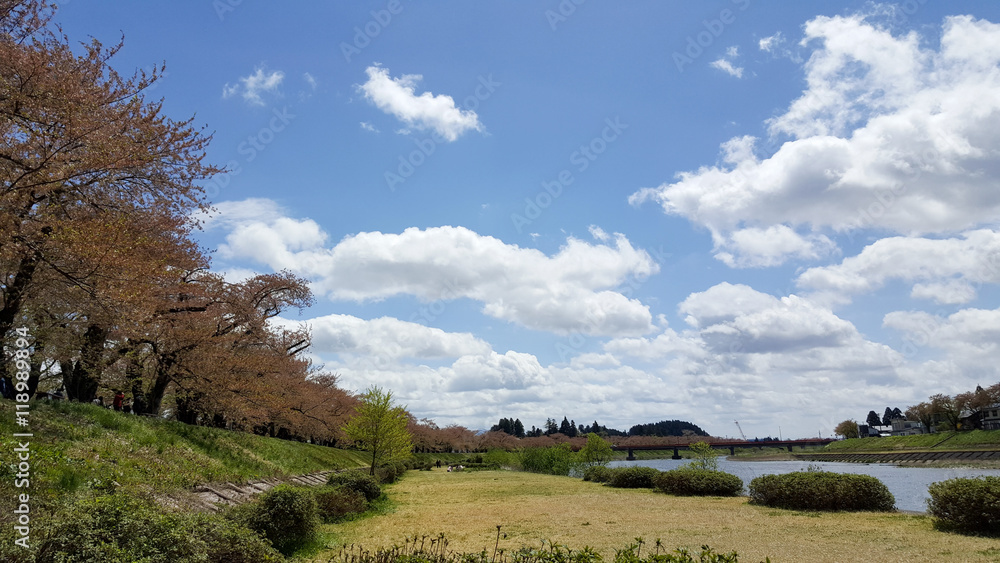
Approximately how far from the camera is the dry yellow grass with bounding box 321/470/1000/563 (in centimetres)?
995

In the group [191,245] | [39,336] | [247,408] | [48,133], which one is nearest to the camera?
[48,133]

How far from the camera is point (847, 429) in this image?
12306 cm

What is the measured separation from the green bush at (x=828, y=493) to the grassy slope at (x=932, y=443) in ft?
252

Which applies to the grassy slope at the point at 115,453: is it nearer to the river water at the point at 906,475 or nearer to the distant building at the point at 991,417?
the river water at the point at 906,475

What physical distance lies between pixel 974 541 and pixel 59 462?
57.2 ft

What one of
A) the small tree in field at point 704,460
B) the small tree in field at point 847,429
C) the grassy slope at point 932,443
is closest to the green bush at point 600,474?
the small tree in field at point 704,460

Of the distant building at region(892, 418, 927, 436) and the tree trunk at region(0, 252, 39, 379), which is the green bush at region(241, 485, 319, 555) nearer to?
the tree trunk at region(0, 252, 39, 379)

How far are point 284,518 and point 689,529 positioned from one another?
29.5ft

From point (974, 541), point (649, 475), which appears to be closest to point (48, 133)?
point (974, 541)

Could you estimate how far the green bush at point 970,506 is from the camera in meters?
11.3

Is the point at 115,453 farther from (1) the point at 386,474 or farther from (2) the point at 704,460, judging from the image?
(2) the point at 704,460

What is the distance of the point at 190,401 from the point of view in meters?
25.0

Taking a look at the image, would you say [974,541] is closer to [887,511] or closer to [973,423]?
[887,511]

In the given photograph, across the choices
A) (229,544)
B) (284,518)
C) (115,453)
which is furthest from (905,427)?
(229,544)
